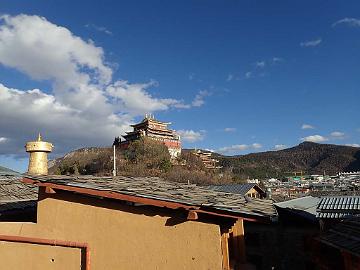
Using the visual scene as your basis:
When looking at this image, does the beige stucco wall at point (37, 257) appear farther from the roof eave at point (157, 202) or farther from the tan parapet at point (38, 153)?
the tan parapet at point (38, 153)

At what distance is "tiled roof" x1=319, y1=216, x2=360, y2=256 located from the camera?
805 centimetres

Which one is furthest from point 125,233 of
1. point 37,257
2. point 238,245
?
point 238,245

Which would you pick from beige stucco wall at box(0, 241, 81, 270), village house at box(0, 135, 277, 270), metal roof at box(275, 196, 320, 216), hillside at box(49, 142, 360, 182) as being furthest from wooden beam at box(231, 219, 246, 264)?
hillside at box(49, 142, 360, 182)

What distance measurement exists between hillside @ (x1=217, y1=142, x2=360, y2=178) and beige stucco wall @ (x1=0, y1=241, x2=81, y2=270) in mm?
90476

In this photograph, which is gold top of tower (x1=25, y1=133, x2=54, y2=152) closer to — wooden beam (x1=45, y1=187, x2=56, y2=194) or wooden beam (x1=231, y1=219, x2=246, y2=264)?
wooden beam (x1=45, y1=187, x2=56, y2=194)

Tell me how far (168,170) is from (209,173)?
1175 centimetres

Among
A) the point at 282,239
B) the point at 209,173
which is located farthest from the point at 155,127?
the point at 282,239

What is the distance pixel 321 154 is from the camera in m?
127

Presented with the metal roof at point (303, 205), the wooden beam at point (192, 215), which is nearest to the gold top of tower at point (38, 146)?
the wooden beam at point (192, 215)

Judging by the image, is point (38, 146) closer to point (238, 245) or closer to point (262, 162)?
point (238, 245)

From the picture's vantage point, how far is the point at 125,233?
9227 millimetres

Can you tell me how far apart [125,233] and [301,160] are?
12586 cm

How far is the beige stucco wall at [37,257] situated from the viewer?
373 inches

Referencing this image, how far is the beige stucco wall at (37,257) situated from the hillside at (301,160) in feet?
297
